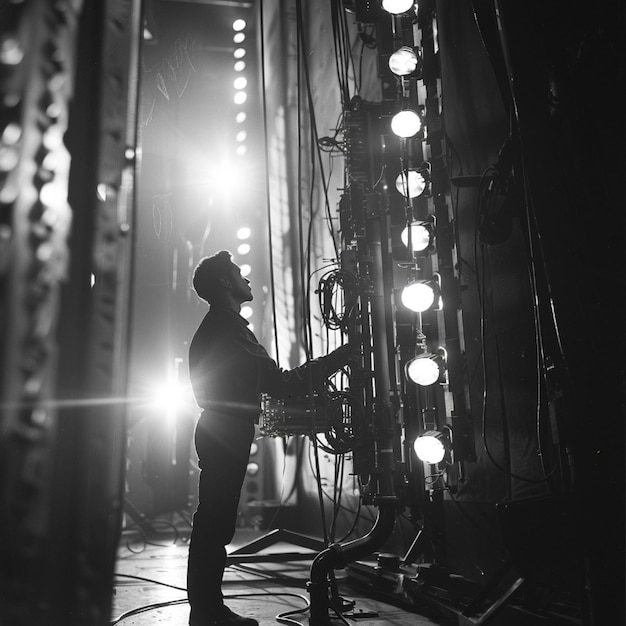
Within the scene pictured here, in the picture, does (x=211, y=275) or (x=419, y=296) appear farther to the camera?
(x=419, y=296)

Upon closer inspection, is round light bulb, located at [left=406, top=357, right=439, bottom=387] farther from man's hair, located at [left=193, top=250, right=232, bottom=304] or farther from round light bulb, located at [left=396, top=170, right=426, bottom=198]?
man's hair, located at [left=193, top=250, right=232, bottom=304]

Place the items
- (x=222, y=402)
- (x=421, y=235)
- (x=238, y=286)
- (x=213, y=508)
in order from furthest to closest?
(x=421, y=235), (x=238, y=286), (x=222, y=402), (x=213, y=508)

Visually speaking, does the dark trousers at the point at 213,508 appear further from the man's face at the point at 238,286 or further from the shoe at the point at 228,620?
the man's face at the point at 238,286

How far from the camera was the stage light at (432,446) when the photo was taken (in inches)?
124

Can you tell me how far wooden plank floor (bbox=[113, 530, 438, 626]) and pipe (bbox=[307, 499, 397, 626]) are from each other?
85mm

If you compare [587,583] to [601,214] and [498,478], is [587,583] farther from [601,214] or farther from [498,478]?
[498,478]

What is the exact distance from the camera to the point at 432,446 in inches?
124

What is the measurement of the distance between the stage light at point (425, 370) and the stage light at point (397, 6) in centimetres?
198

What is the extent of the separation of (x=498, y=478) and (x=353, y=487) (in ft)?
6.78

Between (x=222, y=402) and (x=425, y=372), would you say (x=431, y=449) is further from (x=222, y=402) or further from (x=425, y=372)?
(x=222, y=402)

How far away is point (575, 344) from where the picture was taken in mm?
1732

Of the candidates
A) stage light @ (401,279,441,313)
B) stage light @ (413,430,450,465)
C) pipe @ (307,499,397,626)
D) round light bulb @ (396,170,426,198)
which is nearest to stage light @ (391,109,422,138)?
round light bulb @ (396,170,426,198)

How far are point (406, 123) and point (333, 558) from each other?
93.8 inches

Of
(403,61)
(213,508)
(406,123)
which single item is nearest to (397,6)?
(403,61)
